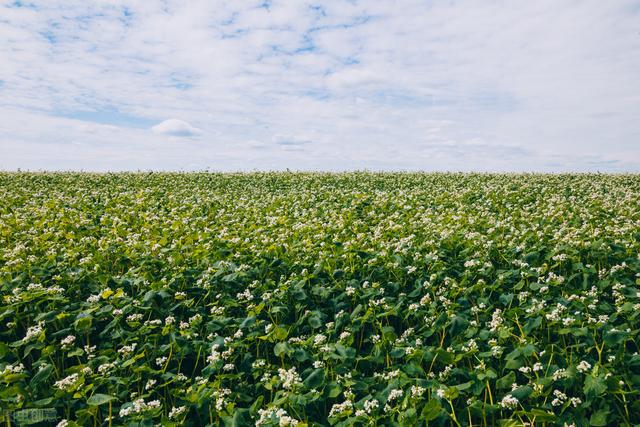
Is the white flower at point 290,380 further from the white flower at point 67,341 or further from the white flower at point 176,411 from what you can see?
the white flower at point 67,341

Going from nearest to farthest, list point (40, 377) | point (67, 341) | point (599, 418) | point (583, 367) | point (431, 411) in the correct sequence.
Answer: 1. point (431, 411)
2. point (599, 418)
3. point (583, 367)
4. point (40, 377)
5. point (67, 341)

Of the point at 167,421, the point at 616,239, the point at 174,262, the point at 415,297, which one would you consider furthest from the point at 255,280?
the point at 616,239

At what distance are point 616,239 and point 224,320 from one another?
8.50 meters

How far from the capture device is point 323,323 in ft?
22.2

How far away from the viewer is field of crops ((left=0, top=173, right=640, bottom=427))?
478 cm

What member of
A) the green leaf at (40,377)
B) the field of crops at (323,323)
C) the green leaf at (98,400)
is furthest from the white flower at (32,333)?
the green leaf at (98,400)

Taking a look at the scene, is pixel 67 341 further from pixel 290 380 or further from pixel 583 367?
pixel 583 367

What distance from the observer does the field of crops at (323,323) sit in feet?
15.7

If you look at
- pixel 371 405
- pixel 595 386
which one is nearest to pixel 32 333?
pixel 371 405

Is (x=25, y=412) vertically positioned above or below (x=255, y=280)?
below

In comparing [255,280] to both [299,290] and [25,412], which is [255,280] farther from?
[25,412]

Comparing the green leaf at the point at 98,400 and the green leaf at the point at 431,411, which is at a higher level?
the green leaf at the point at 431,411

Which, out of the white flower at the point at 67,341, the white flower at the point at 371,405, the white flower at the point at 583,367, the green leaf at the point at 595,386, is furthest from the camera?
the white flower at the point at 67,341

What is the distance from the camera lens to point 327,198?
17516 millimetres
